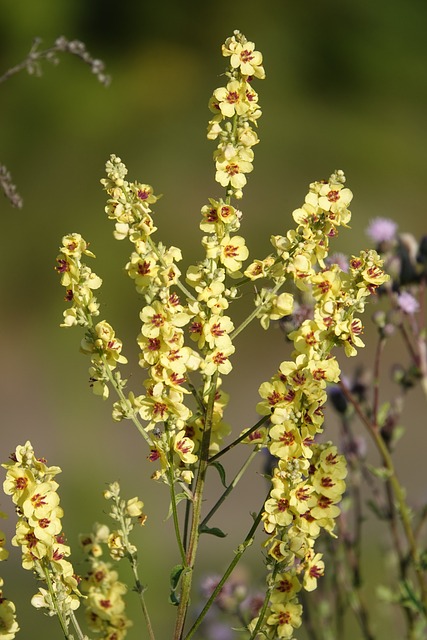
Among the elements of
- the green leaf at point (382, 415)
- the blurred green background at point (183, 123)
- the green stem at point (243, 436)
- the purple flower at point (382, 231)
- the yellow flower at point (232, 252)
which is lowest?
the green stem at point (243, 436)

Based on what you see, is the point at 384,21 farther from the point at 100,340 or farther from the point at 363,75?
the point at 100,340

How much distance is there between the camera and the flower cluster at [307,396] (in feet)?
2.75

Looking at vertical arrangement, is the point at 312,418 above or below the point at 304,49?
below

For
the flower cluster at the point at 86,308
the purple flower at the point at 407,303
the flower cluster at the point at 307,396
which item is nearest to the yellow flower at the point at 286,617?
the flower cluster at the point at 307,396

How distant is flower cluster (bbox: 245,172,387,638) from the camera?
0.84 meters

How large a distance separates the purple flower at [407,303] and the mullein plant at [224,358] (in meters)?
0.57

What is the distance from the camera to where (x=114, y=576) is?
39.2 inches

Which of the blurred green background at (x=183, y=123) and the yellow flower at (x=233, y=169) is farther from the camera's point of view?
the blurred green background at (x=183, y=123)

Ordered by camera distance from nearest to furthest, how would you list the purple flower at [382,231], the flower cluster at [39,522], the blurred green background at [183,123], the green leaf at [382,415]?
the flower cluster at [39,522] → the green leaf at [382,415] → the purple flower at [382,231] → the blurred green background at [183,123]

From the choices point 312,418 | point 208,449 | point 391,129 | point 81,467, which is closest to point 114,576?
point 208,449

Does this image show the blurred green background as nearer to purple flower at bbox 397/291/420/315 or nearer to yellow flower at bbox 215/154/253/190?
purple flower at bbox 397/291/420/315

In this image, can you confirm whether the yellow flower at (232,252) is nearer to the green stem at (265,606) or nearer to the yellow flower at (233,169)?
the yellow flower at (233,169)

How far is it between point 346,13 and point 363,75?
40cm

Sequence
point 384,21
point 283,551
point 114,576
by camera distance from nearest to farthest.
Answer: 1. point 283,551
2. point 114,576
3. point 384,21
